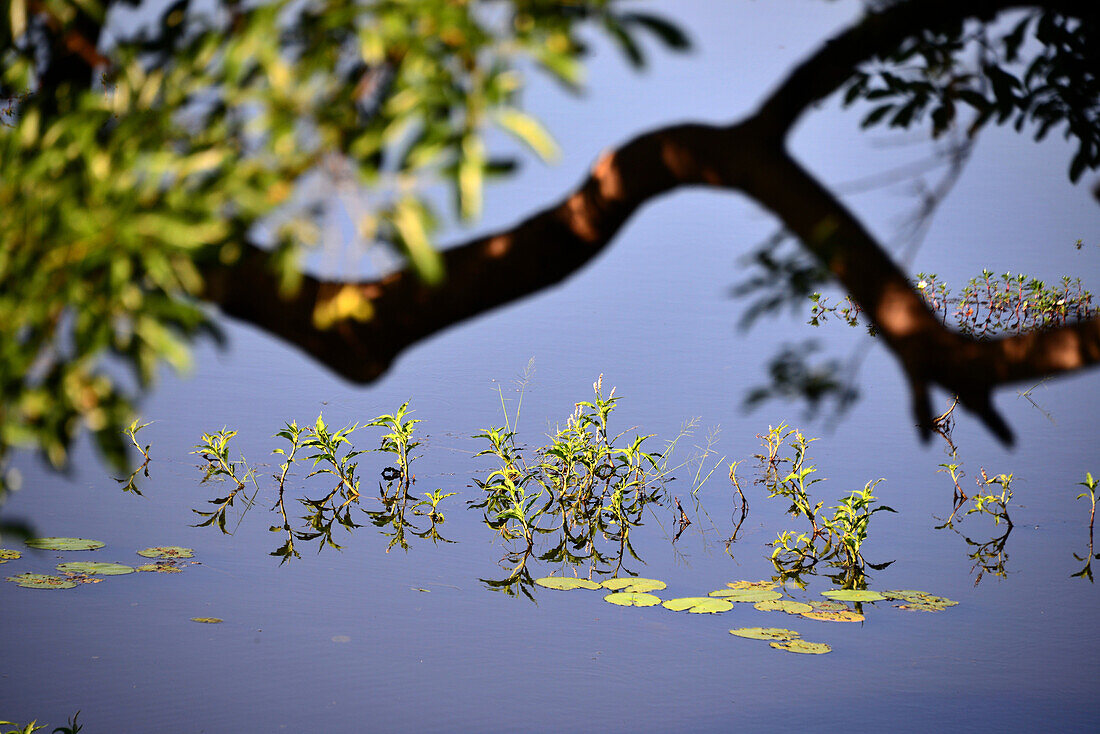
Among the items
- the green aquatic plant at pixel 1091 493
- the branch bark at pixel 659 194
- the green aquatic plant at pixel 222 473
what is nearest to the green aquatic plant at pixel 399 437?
the green aquatic plant at pixel 222 473

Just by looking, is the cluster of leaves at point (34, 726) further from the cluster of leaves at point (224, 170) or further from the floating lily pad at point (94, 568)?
the cluster of leaves at point (224, 170)

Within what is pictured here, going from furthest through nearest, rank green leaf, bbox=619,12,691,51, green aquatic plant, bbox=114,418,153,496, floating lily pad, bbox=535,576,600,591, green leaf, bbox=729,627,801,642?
1. green aquatic plant, bbox=114,418,153,496
2. floating lily pad, bbox=535,576,600,591
3. green leaf, bbox=729,627,801,642
4. green leaf, bbox=619,12,691,51

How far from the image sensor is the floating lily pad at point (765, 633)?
157 inches

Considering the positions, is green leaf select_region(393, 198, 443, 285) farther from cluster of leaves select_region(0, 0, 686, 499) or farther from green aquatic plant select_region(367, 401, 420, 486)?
green aquatic plant select_region(367, 401, 420, 486)

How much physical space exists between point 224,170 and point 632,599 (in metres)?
3.28

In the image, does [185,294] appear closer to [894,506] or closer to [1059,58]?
[1059,58]

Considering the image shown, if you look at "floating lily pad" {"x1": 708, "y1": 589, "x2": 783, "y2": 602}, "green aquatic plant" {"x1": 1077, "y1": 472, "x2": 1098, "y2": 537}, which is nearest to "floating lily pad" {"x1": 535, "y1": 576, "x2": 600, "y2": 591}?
"floating lily pad" {"x1": 708, "y1": 589, "x2": 783, "y2": 602}

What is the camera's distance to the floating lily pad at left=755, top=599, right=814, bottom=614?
4.23 metres

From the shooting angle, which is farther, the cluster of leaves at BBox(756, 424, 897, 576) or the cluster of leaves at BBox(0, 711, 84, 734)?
the cluster of leaves at BBox(756, 424, 897, 576)

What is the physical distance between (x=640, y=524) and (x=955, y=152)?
9.42 feet

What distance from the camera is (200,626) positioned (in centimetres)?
404

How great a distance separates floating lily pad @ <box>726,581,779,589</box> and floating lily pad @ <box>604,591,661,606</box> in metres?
0.37

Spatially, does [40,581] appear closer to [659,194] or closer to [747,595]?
[747,595]

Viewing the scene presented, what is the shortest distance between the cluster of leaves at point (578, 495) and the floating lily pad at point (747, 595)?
537 millimetres
